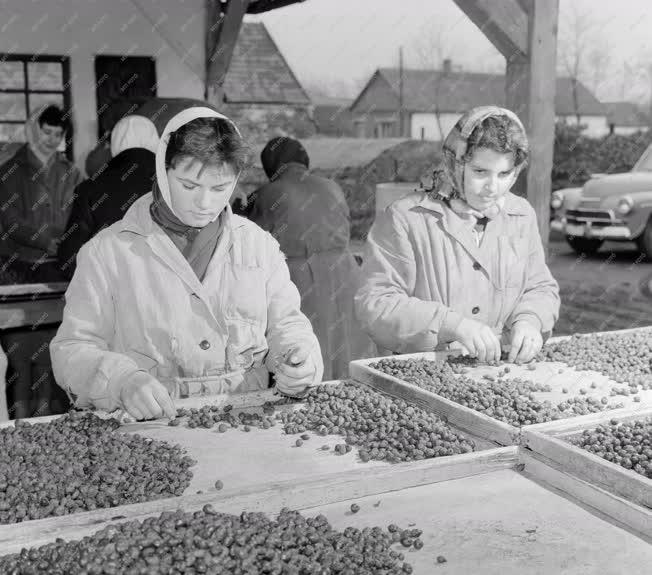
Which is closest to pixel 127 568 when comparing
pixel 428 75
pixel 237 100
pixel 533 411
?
pixel 533 411

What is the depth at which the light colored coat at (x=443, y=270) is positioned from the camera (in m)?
3.22

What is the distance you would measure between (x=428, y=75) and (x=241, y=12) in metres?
52.1

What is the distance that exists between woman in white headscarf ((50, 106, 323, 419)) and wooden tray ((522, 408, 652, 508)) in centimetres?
74

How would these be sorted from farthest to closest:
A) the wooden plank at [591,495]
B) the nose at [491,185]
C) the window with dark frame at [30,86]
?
the window with dark frame at [30,86], the nose at [491,185], the wooden plank at [591,495]

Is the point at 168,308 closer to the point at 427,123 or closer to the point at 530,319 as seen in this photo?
the point at 530,319

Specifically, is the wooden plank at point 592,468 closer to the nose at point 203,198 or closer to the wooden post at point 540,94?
the nose at point 203,198

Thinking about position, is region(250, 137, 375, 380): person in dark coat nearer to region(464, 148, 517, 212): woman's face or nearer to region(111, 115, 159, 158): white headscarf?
region(111, 115, 159, 158): white headscarf

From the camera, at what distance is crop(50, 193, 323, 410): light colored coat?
260 centimetres

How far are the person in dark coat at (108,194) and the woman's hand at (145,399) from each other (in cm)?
207

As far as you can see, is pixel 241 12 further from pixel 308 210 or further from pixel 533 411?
pixel 533 411


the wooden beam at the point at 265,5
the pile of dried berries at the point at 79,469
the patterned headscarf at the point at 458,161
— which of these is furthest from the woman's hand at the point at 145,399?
the wooden beam at the point at 265,5

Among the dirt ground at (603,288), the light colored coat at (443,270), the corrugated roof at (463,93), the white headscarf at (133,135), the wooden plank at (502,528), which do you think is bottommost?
the dirt ground at (603,288)

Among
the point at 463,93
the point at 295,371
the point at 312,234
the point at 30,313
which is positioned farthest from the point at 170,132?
the point at 463,93

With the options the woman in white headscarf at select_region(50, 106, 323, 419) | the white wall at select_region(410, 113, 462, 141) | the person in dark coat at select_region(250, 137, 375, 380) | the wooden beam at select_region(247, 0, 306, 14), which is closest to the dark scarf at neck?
the woman in white headscarf at select_region(50, 106, 323, 419)
